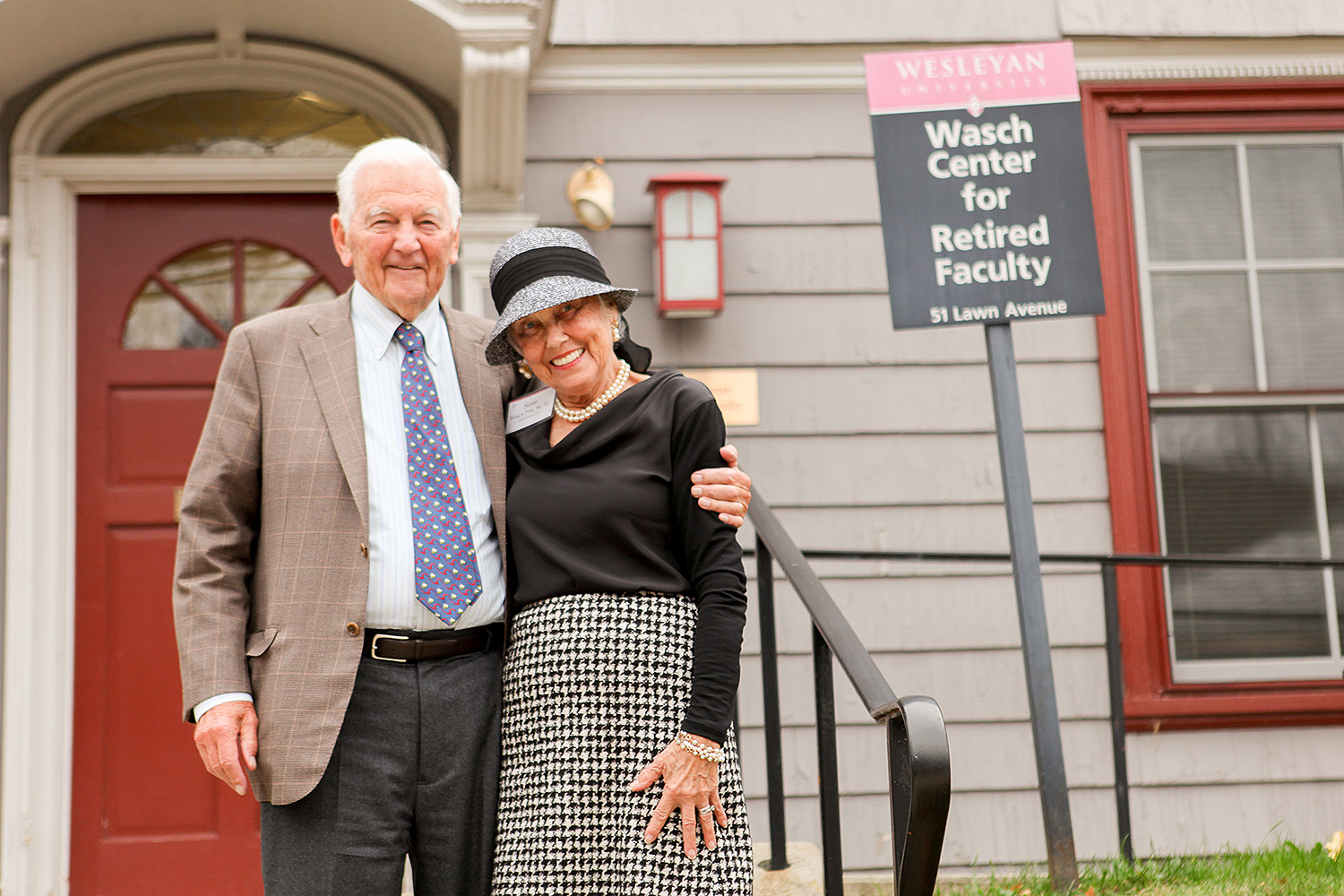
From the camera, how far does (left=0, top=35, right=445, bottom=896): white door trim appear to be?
331cm

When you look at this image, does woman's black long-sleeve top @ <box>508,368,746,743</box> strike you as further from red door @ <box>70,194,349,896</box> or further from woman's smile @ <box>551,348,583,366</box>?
red door @ <box>70,194,349,896</box>

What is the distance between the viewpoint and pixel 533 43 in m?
3.42

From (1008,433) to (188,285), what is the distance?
2569 mm

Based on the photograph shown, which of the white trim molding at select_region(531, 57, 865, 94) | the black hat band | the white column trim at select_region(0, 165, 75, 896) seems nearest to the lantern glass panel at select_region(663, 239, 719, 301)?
the white trim molding at select_region(531, 57, 865, 94)

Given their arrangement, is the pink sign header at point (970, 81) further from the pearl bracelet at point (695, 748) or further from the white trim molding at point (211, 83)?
the pearl bracelet at point (695, 748)

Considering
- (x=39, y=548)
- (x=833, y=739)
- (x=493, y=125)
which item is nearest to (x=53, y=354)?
(x=39, y=548)

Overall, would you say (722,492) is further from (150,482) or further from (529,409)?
(150,482)

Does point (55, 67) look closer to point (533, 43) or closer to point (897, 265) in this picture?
point (533, 43)

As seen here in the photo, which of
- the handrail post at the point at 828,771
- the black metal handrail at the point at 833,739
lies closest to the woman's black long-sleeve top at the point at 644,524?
the black metal handrail at the point at 833,739

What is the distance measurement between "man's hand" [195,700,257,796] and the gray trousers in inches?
3.8

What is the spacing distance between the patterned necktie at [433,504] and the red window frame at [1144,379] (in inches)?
99.9

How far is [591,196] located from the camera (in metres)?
3.50

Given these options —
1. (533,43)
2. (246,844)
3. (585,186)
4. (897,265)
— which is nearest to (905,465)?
(897,265)

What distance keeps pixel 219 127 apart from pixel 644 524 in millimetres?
2673
